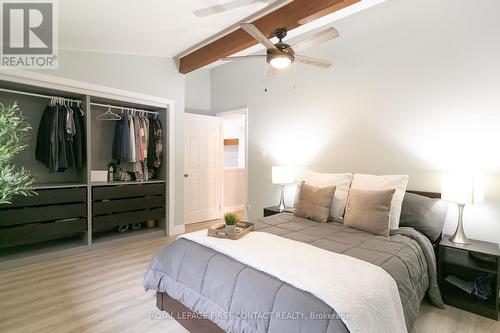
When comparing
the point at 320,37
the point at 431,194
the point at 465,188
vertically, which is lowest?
the point at 431,194

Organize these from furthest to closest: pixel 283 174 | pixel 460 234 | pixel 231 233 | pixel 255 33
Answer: pixel 283 174, pixel 460 234, pixel 231 233, pixel 255 33

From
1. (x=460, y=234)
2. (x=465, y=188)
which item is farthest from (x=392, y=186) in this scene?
(x=460, y=234)

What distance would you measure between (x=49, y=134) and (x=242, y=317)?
125 inches

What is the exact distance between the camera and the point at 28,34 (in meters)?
2.55

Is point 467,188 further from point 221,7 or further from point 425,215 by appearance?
point 221,7

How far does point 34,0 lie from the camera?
2.14 metres

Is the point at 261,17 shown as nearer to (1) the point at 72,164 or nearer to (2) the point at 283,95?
(2) the point at 283,95

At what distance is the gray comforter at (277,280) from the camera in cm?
121

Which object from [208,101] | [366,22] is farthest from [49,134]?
[366,22]

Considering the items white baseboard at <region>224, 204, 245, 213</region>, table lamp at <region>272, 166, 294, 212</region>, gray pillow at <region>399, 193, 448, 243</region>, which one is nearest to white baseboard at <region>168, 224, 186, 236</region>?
white baseboard at <region>224, 204, 245, 213</region>

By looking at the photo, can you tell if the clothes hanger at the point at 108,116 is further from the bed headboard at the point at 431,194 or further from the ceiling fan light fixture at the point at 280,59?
the bed headboard at the point at 431,194

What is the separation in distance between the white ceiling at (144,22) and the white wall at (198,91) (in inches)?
54.5

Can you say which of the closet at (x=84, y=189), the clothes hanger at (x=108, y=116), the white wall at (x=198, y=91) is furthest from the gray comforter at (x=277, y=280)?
the white wall at (x=198, y=91)

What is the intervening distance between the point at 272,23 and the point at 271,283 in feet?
8.05
